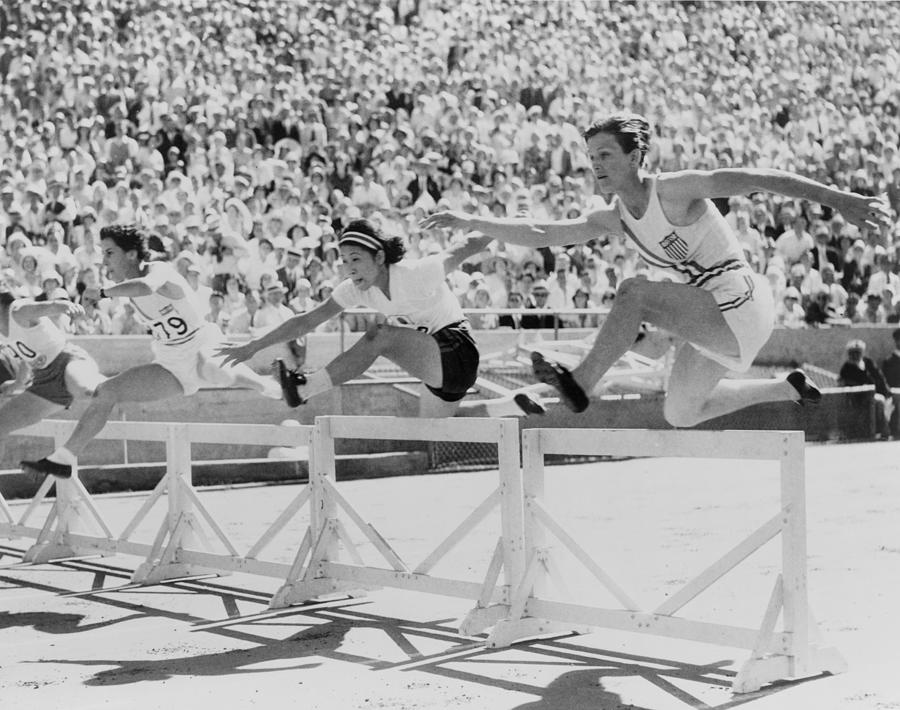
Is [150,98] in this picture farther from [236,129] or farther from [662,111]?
[662,111]

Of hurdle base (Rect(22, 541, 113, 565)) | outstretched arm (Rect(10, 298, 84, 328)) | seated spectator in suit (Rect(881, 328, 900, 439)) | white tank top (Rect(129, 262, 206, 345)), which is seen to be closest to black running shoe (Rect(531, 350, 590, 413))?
white tank top (Rect(129, 262, 206, 345))

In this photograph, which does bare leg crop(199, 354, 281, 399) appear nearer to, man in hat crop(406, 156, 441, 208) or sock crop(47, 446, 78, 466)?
sock crop(47, 446, 78, 466)

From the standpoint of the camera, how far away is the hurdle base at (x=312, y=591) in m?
7.98

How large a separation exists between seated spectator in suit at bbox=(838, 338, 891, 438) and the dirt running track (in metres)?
5.72

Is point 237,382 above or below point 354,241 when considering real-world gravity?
below

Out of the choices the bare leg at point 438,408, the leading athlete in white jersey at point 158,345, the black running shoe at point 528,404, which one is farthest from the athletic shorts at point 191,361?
the black running shoe at point 528,404

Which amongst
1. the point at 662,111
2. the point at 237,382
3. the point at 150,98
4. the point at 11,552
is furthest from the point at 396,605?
the point at 662,111

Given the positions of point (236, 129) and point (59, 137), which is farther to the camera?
point (236, 129)

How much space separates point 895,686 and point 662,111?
58.9 ft

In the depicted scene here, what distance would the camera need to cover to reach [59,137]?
53.4 feet

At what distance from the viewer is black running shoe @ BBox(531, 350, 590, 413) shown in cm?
598

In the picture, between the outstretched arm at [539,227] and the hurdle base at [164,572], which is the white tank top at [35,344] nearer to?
the hurdle base at [164,572]

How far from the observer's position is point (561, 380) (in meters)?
5.99

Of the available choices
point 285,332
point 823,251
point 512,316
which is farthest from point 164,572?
point 823,251
